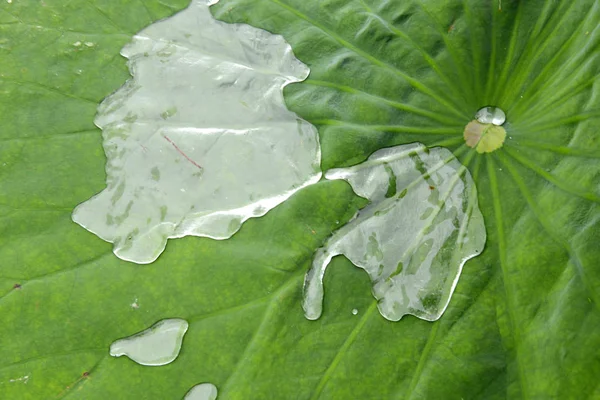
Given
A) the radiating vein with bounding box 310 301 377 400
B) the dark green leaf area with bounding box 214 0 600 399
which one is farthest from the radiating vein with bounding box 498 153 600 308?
the radiating vein with bounding box 310 301 377 400

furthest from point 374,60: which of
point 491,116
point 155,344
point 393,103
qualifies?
point 155,344

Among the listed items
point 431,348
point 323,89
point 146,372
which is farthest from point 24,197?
point 431,348

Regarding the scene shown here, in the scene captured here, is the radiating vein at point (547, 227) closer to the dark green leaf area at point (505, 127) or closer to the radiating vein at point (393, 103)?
the dark green leaf area at point (505, 127)

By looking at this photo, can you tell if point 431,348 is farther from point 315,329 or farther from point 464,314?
point 315,329

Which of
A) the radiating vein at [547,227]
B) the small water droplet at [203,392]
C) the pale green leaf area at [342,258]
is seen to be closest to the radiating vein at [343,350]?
the pale green leaf area at [342,258]

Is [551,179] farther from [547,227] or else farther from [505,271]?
[505,271]

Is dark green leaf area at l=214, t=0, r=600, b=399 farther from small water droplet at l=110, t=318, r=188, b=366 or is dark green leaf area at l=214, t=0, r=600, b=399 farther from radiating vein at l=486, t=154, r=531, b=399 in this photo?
small water droplet at l=110, t=318, r=188, b=366
